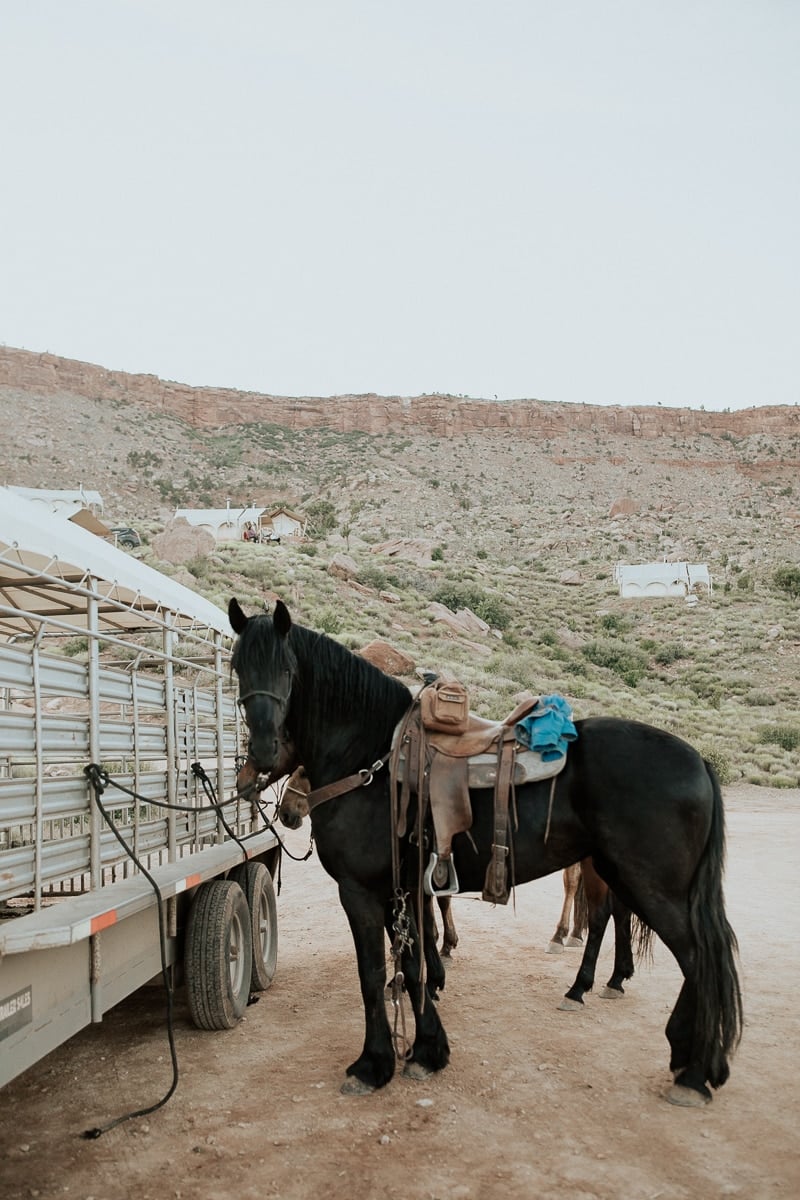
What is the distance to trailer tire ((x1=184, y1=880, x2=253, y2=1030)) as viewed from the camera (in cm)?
529

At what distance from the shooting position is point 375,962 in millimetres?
4684

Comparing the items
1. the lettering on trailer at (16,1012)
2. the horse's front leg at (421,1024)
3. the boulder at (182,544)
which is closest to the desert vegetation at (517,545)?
the boulder at (182,544)

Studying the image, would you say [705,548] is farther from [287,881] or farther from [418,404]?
[287,881]

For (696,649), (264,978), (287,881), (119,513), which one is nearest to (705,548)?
(696,649)

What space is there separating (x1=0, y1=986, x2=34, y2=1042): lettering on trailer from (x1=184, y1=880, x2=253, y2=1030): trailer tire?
6.85 ft

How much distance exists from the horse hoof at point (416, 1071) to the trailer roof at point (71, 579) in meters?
2.77

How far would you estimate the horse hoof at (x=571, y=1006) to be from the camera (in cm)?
598

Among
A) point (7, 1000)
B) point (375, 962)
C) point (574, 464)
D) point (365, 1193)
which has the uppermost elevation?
point (574, 464)

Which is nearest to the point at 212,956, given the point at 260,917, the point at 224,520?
the point at 260,917

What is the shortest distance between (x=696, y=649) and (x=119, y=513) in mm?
39665

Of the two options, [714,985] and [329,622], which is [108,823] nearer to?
[714,985]

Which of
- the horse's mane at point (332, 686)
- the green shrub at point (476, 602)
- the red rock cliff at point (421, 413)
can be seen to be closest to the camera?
the horse's mane at point (332, 686)

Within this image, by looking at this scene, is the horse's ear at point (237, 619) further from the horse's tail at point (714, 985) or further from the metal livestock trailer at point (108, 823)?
the horse's tail at point (714, 985)

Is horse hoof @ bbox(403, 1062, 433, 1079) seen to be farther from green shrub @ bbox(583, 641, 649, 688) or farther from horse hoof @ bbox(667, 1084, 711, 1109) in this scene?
green shrub @ bbox(583, 641, 649, 688)
